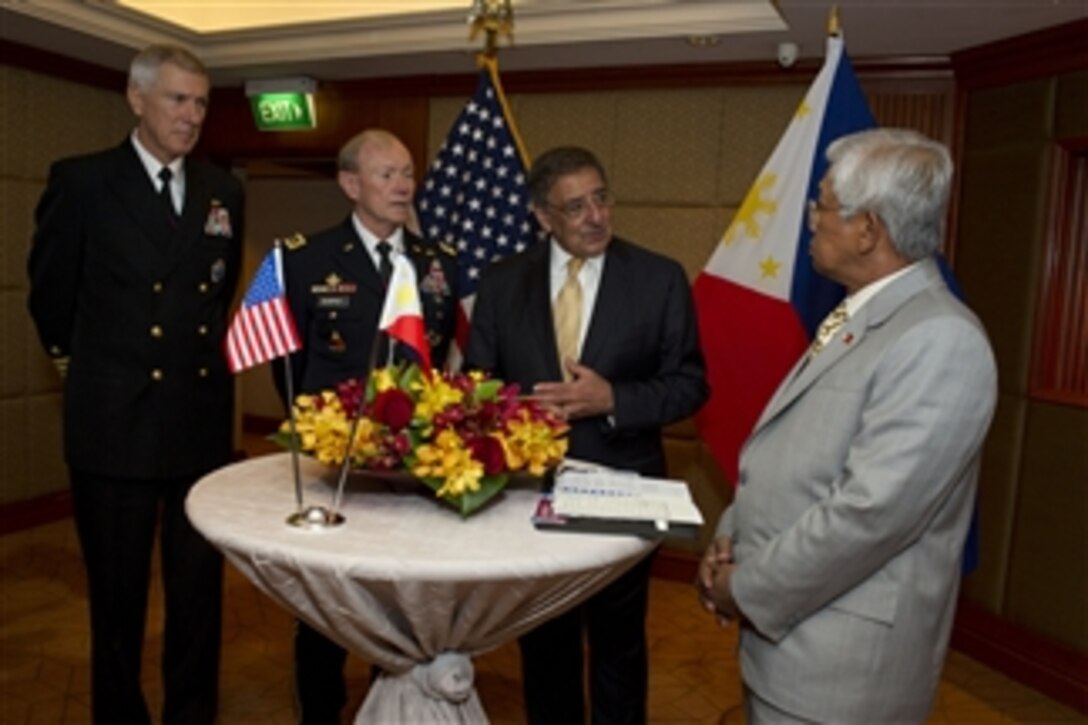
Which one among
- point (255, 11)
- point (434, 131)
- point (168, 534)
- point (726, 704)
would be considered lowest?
point (726, 704)

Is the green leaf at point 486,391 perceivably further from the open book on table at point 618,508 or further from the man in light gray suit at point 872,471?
the man in light gray suit at point 872,471

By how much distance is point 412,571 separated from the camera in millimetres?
1354

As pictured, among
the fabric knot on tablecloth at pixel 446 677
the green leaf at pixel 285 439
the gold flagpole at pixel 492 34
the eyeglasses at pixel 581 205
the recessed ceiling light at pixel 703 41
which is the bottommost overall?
the fabric knot on tablecloth at pixel 446 677

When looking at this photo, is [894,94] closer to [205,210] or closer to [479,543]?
[205,210]

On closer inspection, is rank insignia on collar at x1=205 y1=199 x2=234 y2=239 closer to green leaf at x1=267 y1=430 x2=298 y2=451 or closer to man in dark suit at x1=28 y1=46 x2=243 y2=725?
man in dark suit at x1=28 y1=46 x2=243 y2=725

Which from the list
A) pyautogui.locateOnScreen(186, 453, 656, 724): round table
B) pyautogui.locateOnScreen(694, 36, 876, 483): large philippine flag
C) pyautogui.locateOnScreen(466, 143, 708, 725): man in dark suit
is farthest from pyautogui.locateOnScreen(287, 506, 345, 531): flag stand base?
pyautogui.locateOnScreen(694, 36, 876, 483): large philippine flag

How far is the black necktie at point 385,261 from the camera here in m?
2.58

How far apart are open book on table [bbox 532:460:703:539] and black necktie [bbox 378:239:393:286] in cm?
99

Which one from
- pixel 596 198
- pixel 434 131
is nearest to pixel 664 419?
pixel 596 198

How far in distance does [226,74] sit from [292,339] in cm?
411

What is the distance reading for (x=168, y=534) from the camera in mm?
2650

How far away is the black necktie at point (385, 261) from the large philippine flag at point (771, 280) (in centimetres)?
137

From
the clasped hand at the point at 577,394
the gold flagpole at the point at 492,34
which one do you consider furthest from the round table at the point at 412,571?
the gold flagpole at the point at 492,34

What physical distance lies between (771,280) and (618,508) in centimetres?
190
